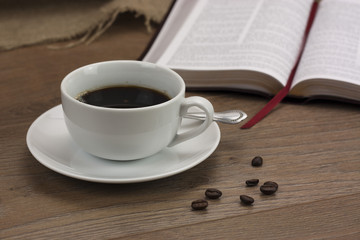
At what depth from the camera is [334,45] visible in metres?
1.10

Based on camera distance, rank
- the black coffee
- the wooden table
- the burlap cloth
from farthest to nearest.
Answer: the burlap cloth, the black coffee, the wooden table

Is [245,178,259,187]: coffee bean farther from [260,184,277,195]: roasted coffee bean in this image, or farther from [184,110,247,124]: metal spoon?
[184,110,247,124]: metal spoon

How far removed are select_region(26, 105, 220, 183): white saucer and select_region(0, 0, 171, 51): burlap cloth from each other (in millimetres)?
559

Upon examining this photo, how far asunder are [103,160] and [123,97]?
0.11 meters

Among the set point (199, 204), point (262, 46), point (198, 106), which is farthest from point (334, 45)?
point (199, 204)

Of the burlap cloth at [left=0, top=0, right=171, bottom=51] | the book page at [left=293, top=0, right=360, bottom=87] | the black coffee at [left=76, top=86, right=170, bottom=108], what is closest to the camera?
the black coffee at [left=76, top=86, right=170, bottom=108]

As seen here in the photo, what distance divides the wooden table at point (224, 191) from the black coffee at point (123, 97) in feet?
0.40

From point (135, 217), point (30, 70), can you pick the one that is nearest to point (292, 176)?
point (135, 217)

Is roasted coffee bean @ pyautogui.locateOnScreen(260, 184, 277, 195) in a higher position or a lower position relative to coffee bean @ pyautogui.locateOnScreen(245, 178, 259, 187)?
higher

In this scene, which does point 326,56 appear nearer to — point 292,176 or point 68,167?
point 292,176

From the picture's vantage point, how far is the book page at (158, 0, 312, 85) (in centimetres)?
106

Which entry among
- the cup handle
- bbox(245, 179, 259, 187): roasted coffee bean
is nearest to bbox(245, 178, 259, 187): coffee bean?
bbox(245, 179, 259, 187): roasted coffee bean

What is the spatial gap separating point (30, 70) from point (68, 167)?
51 centimetres

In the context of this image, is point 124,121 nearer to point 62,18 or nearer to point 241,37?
point 241,37
